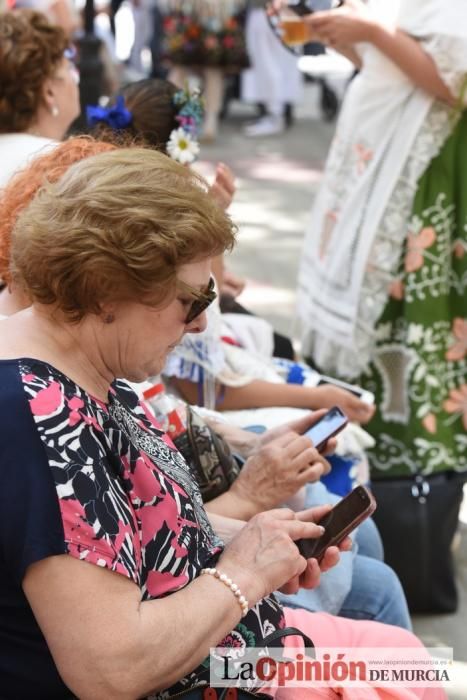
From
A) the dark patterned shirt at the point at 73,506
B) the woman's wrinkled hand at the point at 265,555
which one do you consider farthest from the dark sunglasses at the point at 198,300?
the woman's wrinkled hand at the point at 265,555

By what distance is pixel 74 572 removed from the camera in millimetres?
1312

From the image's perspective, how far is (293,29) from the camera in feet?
10.8

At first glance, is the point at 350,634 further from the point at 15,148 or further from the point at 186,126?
the point at 15,148

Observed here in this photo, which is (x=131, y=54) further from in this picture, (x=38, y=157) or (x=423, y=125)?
(x=38, y=157)

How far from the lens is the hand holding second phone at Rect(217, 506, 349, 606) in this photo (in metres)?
1.56

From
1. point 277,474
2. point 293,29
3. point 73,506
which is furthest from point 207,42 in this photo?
point 73,506

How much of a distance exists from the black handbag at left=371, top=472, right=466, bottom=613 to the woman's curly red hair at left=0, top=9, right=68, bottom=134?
1.48m

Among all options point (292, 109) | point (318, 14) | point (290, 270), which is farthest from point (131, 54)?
point (318, 14)

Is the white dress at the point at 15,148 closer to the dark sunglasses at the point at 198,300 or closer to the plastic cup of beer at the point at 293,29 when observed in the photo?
the plastic cup of beer at the point at 293,29

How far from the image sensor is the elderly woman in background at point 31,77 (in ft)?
9.87

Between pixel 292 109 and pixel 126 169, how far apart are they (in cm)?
909

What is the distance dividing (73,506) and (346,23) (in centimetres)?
220

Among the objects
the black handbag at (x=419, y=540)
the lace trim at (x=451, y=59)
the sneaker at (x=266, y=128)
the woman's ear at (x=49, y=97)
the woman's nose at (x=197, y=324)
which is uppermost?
the woman's nose at (x=197, y=324)

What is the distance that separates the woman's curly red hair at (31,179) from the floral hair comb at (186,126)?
0.68m
